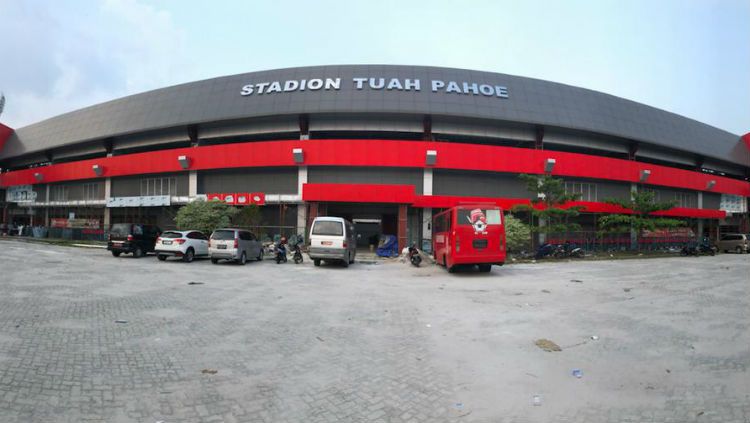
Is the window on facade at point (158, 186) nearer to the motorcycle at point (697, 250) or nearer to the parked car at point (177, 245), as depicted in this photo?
the parked car at point (177, 245)

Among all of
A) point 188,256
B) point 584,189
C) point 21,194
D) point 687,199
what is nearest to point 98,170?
point 21,194

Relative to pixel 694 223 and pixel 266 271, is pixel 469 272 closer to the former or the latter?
pixel 266 271

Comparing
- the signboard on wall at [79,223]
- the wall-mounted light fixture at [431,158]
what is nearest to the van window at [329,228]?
the wall-mounted light fixture at [431,158]

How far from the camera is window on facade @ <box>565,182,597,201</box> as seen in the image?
3056 centimetres

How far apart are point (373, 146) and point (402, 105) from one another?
4.12 meters

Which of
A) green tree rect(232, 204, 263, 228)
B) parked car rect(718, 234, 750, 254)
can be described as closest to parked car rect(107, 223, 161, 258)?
green tree rect(232, 204, 263, 228)

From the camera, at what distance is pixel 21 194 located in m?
43.4

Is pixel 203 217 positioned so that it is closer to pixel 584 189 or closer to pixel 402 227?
pixel 402 227

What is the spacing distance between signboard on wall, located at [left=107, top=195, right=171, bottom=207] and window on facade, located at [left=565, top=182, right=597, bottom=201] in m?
34.3

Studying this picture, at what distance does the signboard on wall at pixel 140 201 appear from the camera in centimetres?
3086

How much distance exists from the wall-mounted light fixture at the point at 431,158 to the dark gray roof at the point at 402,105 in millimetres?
3335

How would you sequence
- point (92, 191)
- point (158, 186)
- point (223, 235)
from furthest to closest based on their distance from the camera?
point (92, 191) → point (158, 186) → point (223, 235)

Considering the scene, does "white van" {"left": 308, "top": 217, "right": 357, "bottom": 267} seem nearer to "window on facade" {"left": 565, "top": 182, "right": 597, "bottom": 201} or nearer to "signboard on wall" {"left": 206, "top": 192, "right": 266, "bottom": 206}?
"signboard on wall" {"left": 206, "top": 192, "right": 266, "bottom": 206}

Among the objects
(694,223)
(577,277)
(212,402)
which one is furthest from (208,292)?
(694,223)
